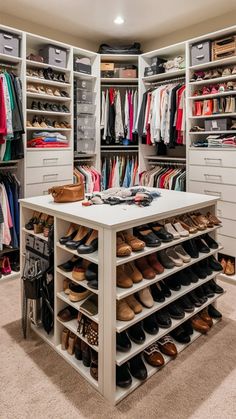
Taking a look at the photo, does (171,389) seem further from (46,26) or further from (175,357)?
(46,26)

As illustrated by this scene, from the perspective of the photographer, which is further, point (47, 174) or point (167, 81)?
point (167, 81)

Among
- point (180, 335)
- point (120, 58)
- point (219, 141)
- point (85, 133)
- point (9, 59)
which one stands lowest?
point (180, 335)

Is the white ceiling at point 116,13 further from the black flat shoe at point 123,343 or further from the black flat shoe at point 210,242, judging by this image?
the black flat shoe at point 123,343

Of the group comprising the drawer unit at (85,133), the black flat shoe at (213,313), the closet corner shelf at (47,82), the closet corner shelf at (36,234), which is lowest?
the black flat shoe at (213,313)

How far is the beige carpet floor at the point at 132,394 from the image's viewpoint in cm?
156

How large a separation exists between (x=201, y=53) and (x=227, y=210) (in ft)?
5.42

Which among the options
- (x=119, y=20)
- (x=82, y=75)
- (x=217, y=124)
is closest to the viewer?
(x=217, y=124)

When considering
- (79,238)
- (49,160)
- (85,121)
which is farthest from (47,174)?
(79,238)

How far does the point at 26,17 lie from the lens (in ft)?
11.8

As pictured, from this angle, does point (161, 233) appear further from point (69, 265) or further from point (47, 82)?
point (47, 82)

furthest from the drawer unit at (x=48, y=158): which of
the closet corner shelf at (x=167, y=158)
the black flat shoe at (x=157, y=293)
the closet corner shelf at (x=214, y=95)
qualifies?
the black flat shoe at (x=157, y=293)

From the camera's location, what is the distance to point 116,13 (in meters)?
3.46

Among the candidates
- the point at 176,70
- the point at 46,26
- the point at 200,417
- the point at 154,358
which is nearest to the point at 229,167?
the point at 176,70

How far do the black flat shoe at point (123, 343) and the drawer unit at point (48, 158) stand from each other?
2.14 metres
